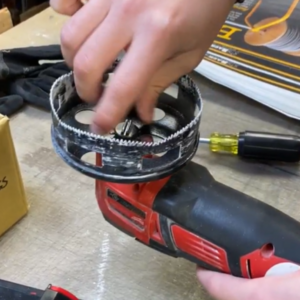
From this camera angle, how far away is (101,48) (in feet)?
1.15

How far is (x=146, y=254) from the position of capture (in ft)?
1.80

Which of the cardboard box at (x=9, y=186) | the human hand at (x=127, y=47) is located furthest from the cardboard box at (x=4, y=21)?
the human hand at (x=127, y=47)

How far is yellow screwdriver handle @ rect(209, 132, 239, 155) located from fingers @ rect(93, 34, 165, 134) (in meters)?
0.31

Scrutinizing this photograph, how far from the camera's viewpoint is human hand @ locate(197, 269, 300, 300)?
0.38m

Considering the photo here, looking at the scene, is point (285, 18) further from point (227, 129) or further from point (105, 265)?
point (105, 265)


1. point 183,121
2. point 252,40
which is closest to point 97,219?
point 183,121

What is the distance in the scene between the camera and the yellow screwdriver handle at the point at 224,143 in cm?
65

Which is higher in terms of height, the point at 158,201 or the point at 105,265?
the point at 158,201

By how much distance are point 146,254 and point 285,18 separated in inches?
19.4

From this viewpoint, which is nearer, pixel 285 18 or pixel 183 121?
pixel 183 121

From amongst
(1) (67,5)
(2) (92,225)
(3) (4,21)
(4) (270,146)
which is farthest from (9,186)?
(3) (4,21)

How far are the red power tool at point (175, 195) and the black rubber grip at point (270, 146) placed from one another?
0.58 ft

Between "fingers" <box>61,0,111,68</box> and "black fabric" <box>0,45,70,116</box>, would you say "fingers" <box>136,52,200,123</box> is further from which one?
"black fabric" <box>0,45,70,116</box>

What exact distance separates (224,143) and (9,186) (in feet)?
0.91
